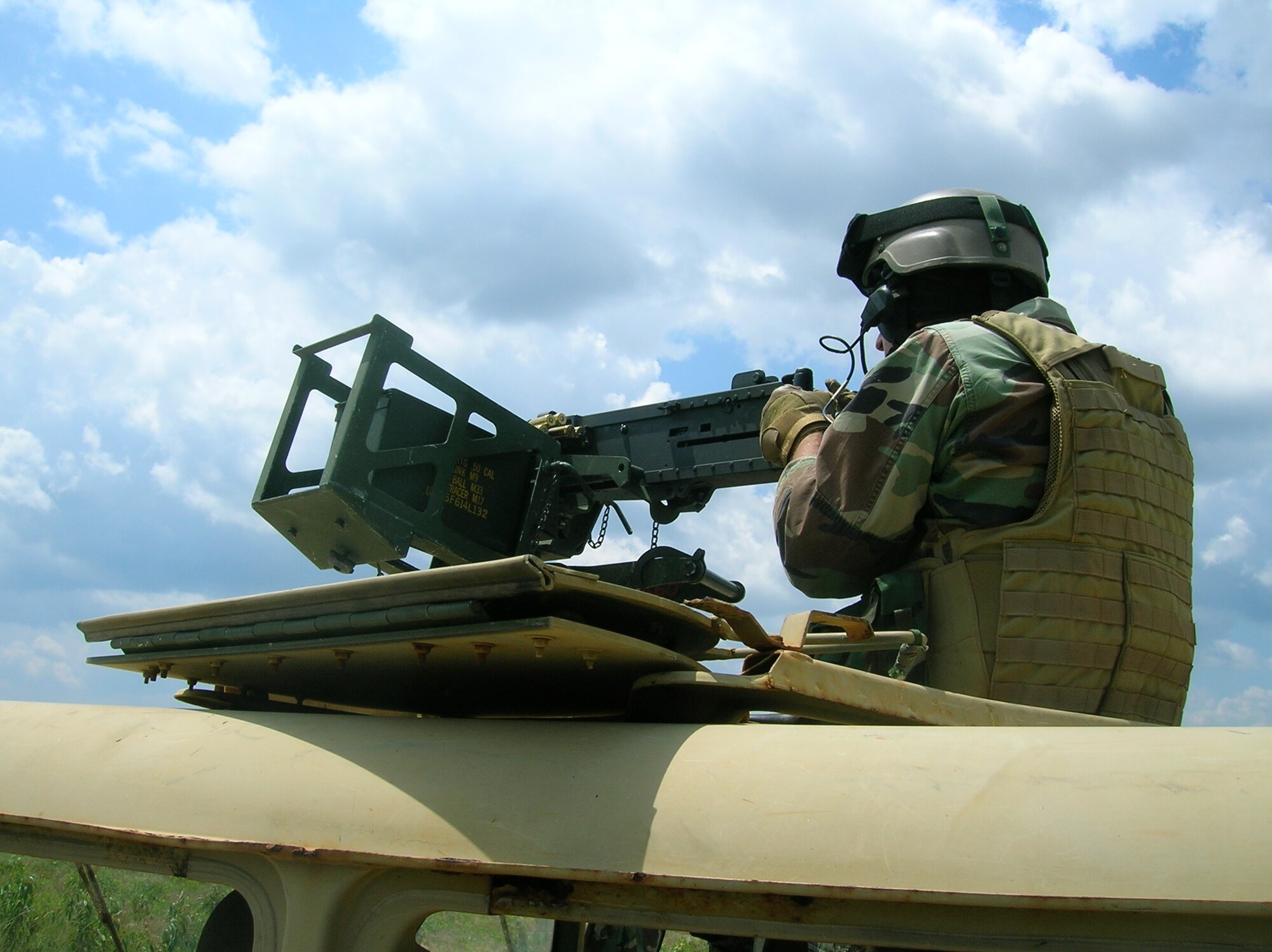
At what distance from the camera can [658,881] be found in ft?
3.86

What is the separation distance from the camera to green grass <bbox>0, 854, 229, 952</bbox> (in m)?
1.60

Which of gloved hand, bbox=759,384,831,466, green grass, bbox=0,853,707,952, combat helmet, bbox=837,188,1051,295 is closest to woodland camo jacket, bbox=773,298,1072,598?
combat helmet, bbox=837,188,1051,295

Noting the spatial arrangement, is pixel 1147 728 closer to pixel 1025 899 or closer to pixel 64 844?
pixel 1025 899

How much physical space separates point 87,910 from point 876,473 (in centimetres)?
172

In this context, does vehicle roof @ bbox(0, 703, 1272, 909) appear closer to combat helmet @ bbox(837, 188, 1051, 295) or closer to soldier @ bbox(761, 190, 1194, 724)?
soldier @ bbox(761, 190, 1194, 724)

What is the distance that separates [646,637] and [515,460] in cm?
318

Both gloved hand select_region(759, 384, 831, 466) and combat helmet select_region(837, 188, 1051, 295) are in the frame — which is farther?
gloved hand select_region(759, 384, 831, 466)

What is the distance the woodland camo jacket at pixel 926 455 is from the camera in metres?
2.38

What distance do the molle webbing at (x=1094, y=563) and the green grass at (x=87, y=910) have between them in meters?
1.58

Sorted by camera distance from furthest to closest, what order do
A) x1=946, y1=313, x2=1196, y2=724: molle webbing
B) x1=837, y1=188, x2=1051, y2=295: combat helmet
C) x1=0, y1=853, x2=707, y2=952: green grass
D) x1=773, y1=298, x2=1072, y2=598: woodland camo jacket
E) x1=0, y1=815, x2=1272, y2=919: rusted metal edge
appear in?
x1=837, y1=188, x2=1051, y2=295: combat helmet → x1=773, y1=298, x2=1072, y2=598: woodland camo jacket → x1=946, y1=313, x2=1196, y2=724: molle webbing → x1=0, y1=853, x2=707, y2=952: green grass → x1=0, y1=815, x2=1272, y2=919: rusted metal edge

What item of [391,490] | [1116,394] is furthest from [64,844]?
[391,490]

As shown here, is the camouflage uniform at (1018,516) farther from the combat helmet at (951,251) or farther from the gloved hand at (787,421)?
the gloved hand at (787,421)

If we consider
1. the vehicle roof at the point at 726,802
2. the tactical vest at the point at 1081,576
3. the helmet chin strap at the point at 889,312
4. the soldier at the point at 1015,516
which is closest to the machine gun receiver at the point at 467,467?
the helmet chin strap at the point at 889,312

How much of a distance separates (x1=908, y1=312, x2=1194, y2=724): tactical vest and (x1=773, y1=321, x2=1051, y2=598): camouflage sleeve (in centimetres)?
5
